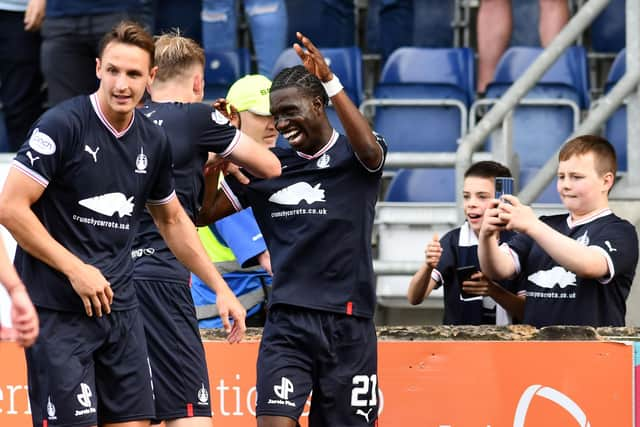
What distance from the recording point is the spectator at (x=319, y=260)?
17.8ft

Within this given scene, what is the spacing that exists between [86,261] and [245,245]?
1.54 m

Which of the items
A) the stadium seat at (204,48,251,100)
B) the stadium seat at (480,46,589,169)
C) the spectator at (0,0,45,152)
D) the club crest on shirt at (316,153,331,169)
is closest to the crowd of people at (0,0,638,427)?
the club crest on shirt at (316,153,331,169)

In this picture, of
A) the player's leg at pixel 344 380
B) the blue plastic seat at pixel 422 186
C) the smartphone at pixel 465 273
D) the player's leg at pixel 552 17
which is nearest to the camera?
the player's leg at pixel 344 380

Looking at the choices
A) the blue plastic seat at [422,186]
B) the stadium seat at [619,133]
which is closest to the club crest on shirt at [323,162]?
the blue plastic seat at [422,186]

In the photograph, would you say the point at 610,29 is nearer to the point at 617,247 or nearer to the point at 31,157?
the point at 617,247

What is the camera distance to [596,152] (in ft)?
20.1

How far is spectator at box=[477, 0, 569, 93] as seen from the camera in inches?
383

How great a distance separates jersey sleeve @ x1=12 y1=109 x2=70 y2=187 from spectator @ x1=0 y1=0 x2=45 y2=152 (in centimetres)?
478

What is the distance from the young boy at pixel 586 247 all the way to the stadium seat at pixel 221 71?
4.04 meters

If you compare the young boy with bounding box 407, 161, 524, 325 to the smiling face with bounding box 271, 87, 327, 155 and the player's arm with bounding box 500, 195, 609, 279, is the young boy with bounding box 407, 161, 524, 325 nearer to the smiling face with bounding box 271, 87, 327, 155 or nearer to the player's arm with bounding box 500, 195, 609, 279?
the player's arm with bounding box 500, 195, 609, 279

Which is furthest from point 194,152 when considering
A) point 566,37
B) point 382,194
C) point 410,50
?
point 410,50

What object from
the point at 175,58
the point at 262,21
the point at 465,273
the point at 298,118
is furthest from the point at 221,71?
the point at 298,118

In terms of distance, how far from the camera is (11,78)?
9.59 m

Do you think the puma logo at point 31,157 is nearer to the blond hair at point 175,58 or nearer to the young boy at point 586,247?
the blond hair at point 175,58
